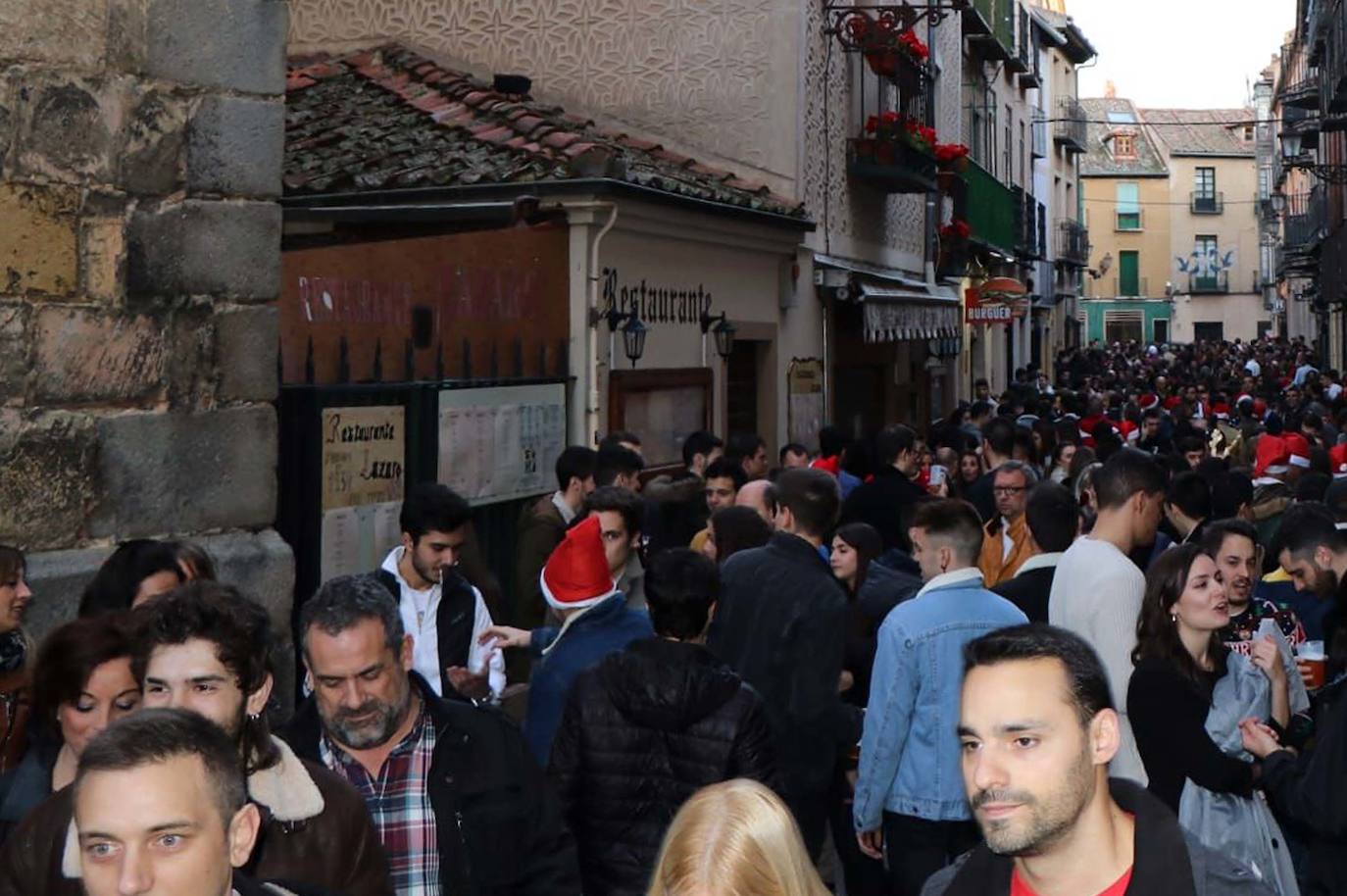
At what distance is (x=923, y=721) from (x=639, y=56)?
10.7m

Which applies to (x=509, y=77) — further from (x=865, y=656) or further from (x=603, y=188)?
(x=865, y=656)

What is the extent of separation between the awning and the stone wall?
454 inches

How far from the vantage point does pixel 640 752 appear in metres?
4.94

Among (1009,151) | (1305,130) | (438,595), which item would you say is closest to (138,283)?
(438,595)

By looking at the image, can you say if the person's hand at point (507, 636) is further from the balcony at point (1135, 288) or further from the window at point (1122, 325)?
the balcony at point (1135, 288)

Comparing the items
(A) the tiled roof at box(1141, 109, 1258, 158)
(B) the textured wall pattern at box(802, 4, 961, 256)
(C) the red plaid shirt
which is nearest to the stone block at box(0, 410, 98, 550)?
(C) the red plaid shirt

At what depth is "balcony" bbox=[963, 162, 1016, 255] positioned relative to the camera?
24875 millimetres

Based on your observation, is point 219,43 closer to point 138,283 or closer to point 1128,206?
point 138,283

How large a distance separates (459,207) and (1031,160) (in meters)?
30.8

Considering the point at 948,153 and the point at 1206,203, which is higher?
the point at 1206,203

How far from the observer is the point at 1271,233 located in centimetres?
7438

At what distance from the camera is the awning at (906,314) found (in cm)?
1781

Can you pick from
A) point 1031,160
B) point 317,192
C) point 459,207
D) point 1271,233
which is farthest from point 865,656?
point 1271,233

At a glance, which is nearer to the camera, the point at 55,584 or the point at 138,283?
the point at 55,584
